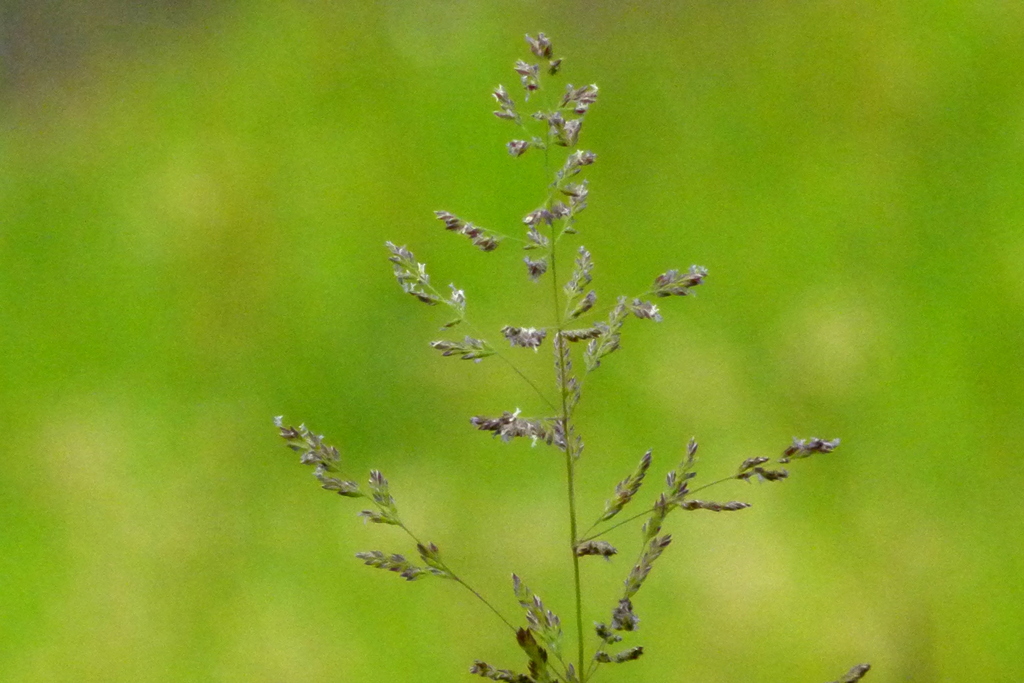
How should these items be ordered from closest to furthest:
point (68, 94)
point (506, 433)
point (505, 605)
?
point (506, 433)
point (505, 605)
point (68, 94)

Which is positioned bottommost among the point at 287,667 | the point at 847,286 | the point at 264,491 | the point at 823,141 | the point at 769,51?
the point at 287,667

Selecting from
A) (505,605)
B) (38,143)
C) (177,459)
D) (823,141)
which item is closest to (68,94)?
(38,143)

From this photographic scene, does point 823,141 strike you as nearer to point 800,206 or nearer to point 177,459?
point 800,206

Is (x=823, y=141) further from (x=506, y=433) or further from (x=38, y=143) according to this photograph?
(x=38, y=143)

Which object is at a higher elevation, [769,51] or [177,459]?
[769,51]

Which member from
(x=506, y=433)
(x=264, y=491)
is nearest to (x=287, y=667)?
(x=264, y=491)

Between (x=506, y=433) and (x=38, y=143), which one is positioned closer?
(x=506, y=433)

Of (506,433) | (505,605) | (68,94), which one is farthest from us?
(68,94)
